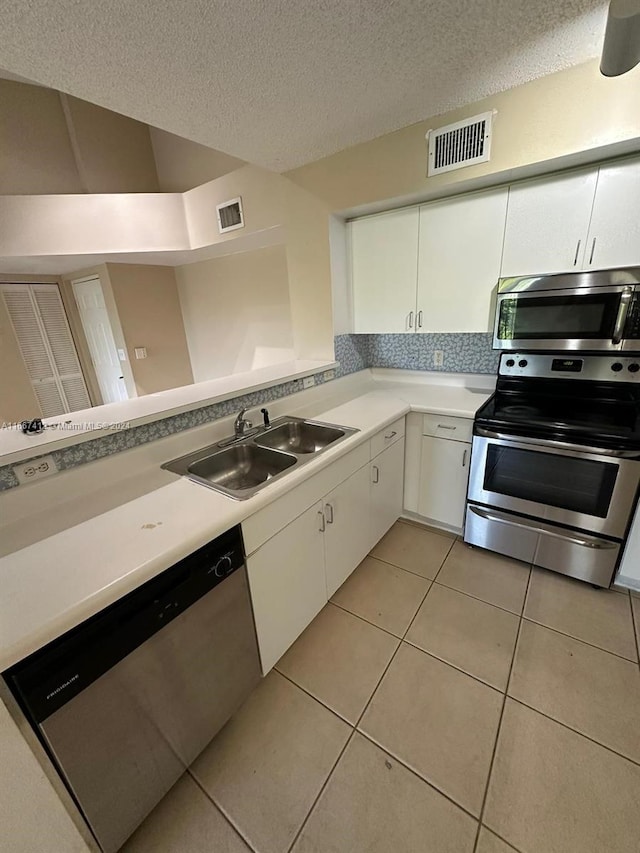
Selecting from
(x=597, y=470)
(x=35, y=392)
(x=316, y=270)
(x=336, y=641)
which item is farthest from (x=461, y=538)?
(x=35, y=392)

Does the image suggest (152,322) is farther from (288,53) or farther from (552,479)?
(552,479)

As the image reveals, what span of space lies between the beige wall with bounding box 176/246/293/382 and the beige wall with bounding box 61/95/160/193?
0.96 metres

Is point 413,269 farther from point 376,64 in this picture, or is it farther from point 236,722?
point 236,722

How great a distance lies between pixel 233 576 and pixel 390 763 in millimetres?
886

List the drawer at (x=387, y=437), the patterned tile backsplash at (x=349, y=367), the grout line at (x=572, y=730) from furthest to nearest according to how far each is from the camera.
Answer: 1. the drawer at (x=387, y=437)
2. the patterned tile backsplash at (x=349, y=367)
3. the grout line at (x=572, y=730)

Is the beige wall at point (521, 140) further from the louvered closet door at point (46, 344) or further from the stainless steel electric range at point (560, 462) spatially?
the louvered closet door at point (46, 344)

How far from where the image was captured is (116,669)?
903 mm

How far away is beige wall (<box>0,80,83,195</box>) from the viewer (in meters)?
3.16

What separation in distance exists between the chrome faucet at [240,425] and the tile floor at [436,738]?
1.06 m

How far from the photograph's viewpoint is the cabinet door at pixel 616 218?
4.86 feet

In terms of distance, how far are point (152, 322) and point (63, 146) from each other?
1.78 metres

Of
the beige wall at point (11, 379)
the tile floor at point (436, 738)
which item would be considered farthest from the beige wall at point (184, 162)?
the tile floor at point (436, 738)

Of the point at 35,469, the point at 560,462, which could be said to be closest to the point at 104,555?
the point at 35,469

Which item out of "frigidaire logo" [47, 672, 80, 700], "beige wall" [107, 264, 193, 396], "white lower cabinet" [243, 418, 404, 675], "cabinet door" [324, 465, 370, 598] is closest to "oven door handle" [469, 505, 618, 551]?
"white lower cabinet" [243, 418, 404, 675]
